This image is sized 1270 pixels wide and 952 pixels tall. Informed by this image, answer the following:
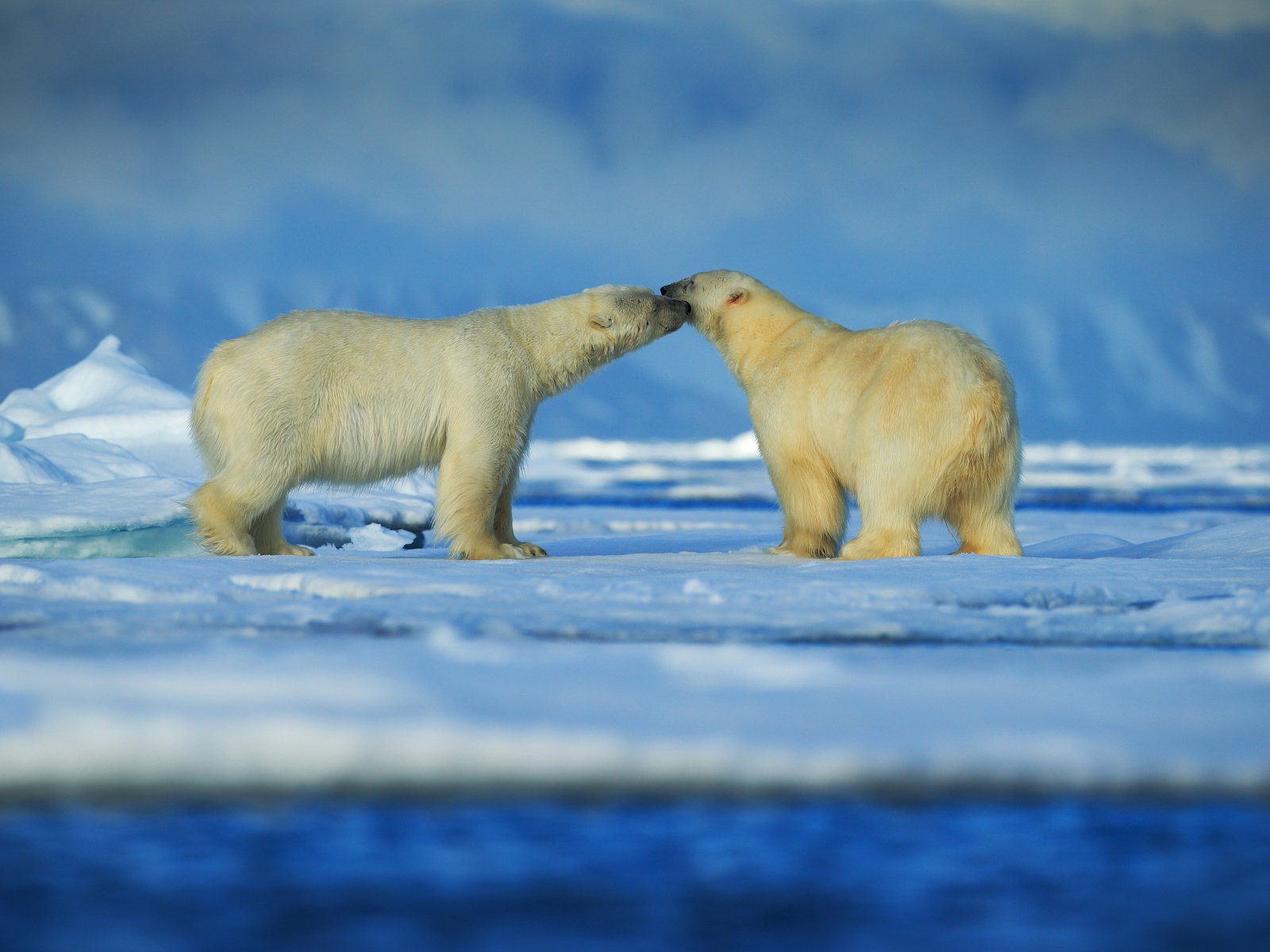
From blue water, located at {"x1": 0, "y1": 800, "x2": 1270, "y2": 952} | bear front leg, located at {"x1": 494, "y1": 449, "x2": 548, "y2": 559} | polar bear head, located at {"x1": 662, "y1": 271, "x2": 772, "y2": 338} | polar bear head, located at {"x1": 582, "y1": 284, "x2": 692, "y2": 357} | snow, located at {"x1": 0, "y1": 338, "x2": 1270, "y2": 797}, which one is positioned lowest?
blue water, located at {"x1": 0, "y1": 800, "x2": 1270, "y2": 952}

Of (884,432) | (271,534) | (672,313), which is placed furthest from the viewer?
(672,313)

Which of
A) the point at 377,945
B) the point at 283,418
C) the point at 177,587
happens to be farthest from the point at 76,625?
the point at 377,945

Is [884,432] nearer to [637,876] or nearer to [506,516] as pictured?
[506,516]

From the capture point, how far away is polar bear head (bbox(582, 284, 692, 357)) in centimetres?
562

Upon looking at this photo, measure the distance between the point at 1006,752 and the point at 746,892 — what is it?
0.70 m

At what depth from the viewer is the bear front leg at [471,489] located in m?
5.20

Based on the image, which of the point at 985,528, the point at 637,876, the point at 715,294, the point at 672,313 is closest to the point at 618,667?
the point at 637,876

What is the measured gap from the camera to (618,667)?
2.86 m

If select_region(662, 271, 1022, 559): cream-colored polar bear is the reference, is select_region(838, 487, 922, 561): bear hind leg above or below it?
below

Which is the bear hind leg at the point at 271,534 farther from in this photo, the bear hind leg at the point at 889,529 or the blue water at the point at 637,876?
the blue water at the point at 637,876

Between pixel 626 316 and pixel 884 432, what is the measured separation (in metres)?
1.30

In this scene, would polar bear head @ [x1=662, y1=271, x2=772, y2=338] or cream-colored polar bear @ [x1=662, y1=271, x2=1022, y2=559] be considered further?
polar bear head @ [x1=662, y1=271, x2=772, y2=338]

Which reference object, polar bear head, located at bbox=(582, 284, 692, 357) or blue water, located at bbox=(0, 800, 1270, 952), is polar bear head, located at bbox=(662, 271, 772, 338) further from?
blue water, located at bbox=(0, 800, 1270, 952)

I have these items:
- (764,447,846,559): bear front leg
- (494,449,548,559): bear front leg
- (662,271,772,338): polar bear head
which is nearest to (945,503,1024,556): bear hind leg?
(764,447,846,559): bear front leg
